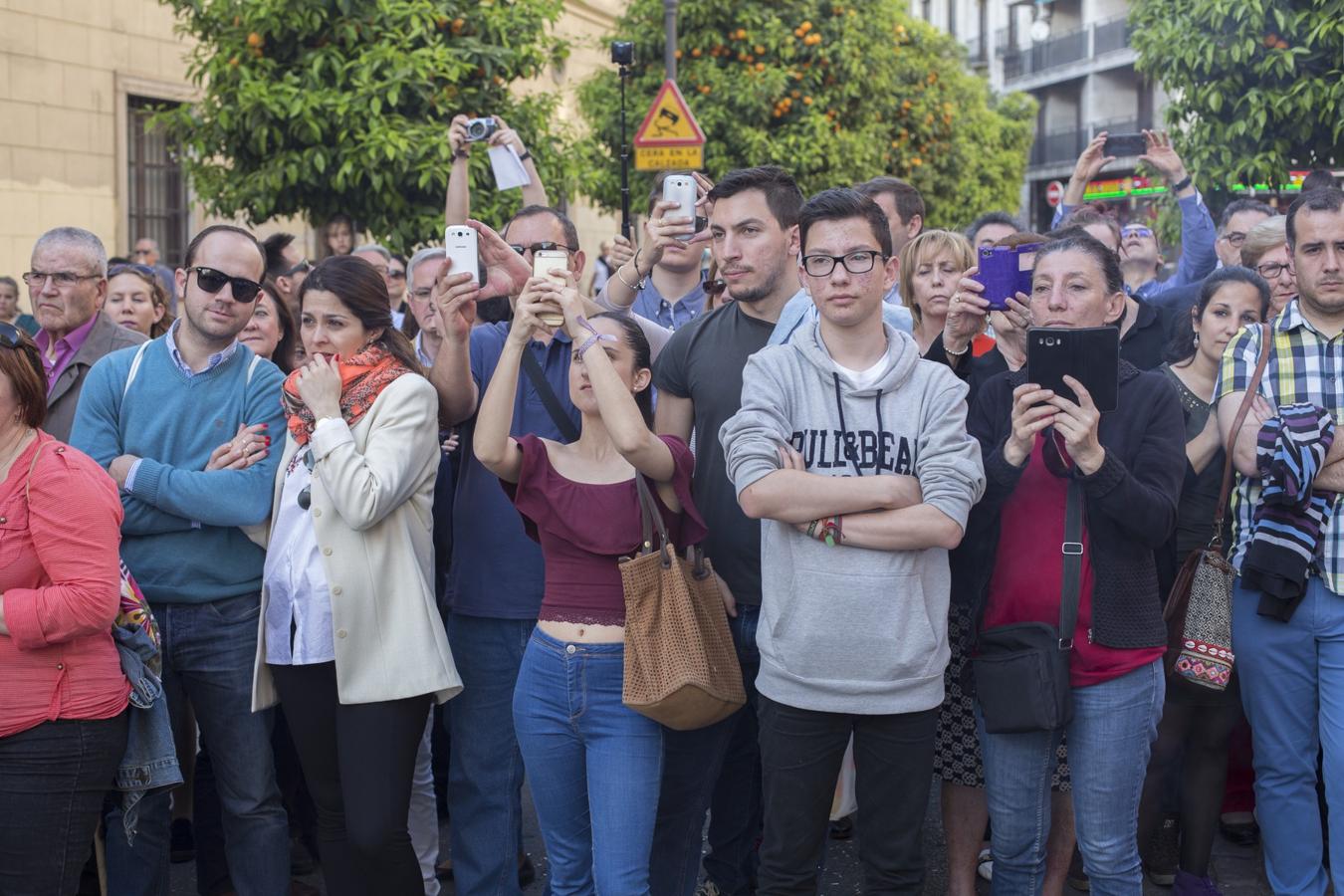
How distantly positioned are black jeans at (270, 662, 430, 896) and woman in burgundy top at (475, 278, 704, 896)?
0.39 m

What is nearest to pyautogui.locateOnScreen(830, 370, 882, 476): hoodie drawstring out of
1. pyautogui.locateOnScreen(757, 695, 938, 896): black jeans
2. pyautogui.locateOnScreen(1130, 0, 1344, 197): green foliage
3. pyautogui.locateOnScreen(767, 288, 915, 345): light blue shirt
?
pyautogui.locateOnScreen(767, 288, 915, 345): light blue shirt

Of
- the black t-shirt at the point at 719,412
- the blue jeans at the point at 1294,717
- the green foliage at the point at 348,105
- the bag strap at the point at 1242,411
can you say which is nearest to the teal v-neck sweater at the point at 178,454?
the black t-shirt at the point at 719,412

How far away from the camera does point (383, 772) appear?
4.09 meters

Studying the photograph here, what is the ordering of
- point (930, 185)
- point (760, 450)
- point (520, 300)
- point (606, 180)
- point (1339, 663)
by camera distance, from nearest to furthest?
point (760, 450)
point (520, 300)
point (1339, 663)
point (606, 180)
point (930, 185)

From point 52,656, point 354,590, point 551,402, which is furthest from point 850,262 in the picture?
point 52,656

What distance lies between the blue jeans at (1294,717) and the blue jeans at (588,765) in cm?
199

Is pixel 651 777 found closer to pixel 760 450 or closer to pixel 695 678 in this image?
pixel 695 678

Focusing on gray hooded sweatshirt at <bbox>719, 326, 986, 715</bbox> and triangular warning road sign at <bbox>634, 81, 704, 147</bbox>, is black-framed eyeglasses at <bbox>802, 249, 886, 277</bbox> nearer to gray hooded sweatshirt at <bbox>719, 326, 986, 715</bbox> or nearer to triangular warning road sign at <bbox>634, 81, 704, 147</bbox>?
gray hooded sweatshirt at <bbox>719, 326, 986, 715</bbox>

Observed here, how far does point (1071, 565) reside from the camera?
156 inches

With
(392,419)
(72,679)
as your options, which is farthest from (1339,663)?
(72,679)

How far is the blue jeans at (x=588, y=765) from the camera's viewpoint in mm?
3887

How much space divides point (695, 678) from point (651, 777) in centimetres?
34

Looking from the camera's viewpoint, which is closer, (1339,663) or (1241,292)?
(1339,663)

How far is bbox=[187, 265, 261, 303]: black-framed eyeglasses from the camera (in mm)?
4547
